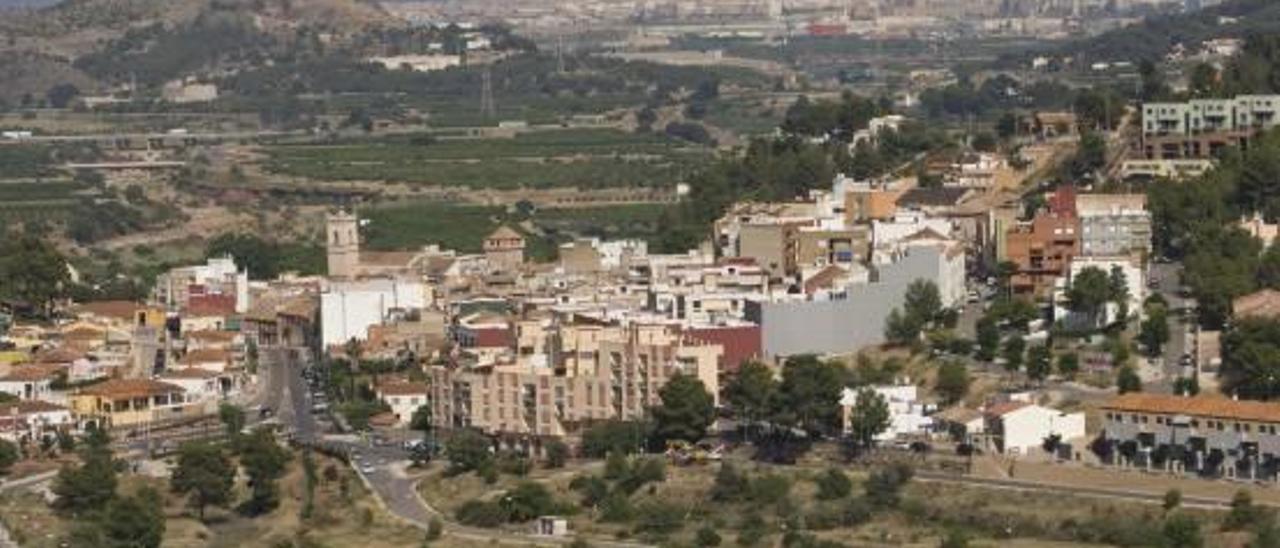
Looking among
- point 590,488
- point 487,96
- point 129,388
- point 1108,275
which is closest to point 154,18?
point 487,96

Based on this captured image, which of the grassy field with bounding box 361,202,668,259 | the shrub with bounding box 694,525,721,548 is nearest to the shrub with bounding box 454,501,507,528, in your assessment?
the shrub with bounding box 694,525,721,548

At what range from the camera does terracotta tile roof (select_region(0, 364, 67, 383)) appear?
41.4 metres

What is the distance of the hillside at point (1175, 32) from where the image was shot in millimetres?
69875

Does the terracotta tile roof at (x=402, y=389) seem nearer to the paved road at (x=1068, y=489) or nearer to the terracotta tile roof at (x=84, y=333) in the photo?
the terracotta tile roof at (x=84, y=333)

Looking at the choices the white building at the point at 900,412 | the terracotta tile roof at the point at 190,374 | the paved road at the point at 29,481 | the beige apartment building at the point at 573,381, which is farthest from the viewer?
the terracotta tile roof at the point at 190,374

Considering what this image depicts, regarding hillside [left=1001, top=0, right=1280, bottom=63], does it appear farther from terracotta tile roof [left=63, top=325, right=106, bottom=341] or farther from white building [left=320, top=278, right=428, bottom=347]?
terracotta tile roof [left=63, top=325, right=106, bottom=341]

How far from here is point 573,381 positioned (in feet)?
119

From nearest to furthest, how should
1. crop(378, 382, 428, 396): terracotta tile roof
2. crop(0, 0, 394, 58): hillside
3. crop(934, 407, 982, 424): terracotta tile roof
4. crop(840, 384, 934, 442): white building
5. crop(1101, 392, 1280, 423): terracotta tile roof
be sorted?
crop(1101, 392, 1280, 423): terracotta tile roof, crop(934, 407, 982, 424): terracotta tile roof, crop(840, 384, 934, 442): white building, crop(378, 382, 428, 396): terracotta tile roof, crop(0, 0, 394, 58): hillside

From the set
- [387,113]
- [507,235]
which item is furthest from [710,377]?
[387,113]

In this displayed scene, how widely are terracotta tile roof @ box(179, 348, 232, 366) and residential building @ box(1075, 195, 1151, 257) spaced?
9.18m

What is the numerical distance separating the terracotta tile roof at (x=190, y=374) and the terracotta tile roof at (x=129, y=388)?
0.45 m

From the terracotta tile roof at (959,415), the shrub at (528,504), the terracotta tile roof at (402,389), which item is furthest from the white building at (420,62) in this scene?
the shrub at (528,504)

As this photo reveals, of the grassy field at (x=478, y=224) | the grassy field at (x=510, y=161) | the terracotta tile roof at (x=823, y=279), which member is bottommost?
the grassy field at (x=510, y=161)

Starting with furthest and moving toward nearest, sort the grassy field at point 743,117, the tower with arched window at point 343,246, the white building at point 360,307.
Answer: the grassy field at point 743,117 < the tower with arched window at point 343,246 < the white building at point 360,307
